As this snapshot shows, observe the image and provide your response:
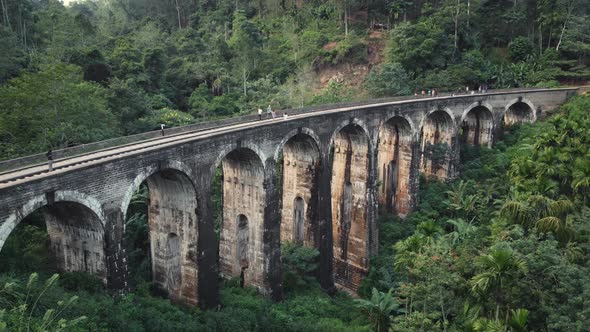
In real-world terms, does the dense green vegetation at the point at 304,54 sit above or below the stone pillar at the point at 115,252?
above

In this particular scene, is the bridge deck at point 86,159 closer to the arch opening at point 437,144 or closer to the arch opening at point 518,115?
the arch opening at point 437,144

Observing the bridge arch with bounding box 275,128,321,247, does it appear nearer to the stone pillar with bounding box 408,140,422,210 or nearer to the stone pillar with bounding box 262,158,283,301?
the stone pillar with bounding box 262,158,283,301

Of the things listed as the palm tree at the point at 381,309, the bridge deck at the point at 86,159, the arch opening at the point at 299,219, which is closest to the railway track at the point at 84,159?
the bridge deck at the point at 86,159

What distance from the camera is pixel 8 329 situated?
1145 cm

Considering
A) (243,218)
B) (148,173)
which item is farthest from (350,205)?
(148,173)

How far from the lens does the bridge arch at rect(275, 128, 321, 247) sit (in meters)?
27.2

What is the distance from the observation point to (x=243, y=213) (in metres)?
24.3

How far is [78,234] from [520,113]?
4216 centimetres

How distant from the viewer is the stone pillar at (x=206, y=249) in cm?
2031

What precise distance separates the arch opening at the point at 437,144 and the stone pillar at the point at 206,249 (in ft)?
74.0

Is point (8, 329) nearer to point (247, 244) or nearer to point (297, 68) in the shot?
point (247, 244)

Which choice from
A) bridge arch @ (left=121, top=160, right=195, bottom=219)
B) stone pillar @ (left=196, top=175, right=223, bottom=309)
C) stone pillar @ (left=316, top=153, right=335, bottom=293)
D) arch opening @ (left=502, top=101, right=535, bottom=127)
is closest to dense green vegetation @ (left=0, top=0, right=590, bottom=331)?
stone pillar @ (left=196, top=175, right=223, bottom=309)

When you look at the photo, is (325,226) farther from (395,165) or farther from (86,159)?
(86,159)

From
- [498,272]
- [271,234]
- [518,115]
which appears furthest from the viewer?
[518,115]
